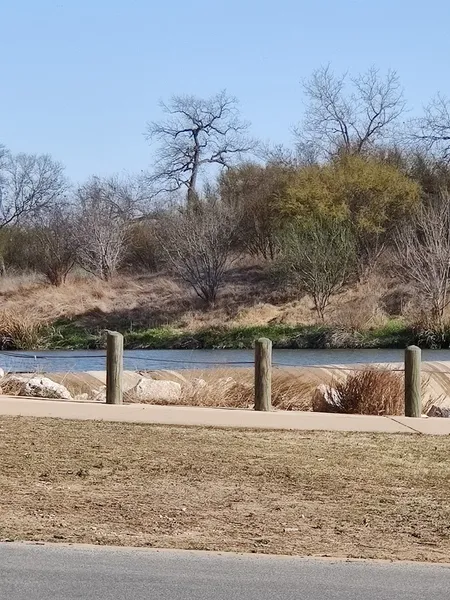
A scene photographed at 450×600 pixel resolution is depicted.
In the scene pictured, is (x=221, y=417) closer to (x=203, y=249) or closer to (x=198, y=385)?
(x=198, y=385)

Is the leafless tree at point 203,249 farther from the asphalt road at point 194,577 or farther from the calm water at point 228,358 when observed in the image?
the asphalt road at point 194,577

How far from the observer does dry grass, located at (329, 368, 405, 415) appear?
56.0ft

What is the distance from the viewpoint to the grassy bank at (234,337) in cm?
4544

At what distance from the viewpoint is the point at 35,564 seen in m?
7.18

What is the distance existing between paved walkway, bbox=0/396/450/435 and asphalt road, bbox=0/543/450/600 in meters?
6.62

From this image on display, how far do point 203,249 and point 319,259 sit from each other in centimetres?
714

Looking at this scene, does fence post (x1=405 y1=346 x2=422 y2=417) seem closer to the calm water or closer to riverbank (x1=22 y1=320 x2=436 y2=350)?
the calm water

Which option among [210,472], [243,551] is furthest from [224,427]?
[243,551]

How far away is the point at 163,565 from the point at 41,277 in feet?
186

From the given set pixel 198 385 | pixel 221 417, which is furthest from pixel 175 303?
pixel 221 417

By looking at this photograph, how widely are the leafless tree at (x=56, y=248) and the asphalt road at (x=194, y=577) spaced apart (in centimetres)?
5363

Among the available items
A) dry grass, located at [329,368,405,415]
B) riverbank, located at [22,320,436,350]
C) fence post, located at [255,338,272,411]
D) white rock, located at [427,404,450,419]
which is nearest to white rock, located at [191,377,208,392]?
fence post, located at [255,338,272,411]

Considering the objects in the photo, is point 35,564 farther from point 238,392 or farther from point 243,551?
point 238,392

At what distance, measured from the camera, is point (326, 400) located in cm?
1730
